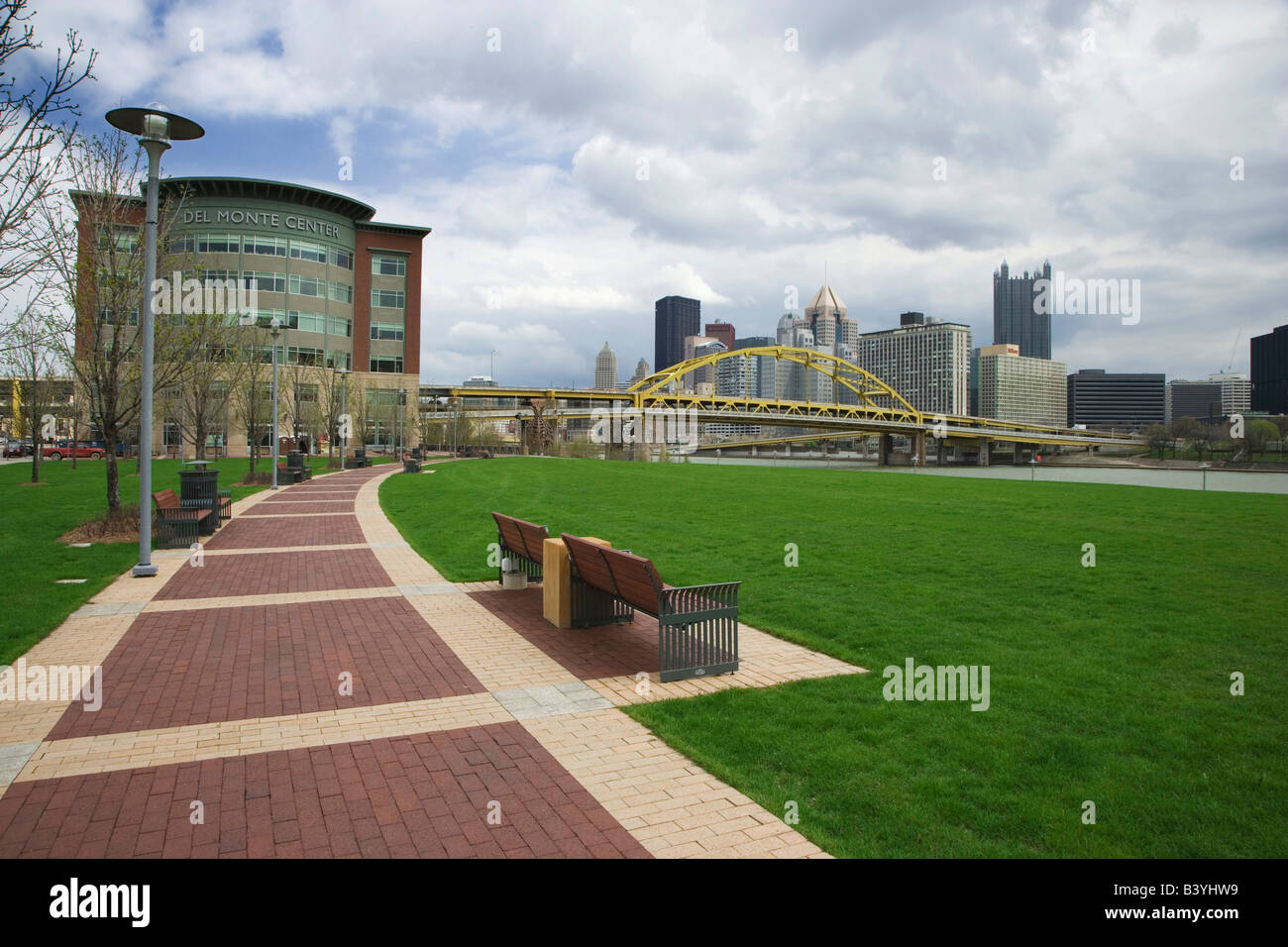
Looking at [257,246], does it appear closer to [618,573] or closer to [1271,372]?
[618,573]

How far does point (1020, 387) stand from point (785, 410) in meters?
78.2

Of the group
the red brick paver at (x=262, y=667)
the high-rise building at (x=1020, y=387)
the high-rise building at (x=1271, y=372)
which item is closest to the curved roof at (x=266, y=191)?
the red brick paver at (x=262, y=667)

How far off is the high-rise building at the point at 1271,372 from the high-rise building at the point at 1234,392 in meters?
10.1

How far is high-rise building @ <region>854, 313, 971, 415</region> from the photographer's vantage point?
491 ft

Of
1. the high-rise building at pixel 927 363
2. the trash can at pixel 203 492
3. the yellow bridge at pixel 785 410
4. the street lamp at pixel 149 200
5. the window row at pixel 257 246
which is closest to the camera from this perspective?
the street lamp at pixel 149 200

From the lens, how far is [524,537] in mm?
9914

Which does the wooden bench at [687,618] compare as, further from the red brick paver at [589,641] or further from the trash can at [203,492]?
the trash can at [203,492]

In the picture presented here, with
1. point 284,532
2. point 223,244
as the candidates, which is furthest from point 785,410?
point 284,532

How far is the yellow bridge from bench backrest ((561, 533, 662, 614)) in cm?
6349

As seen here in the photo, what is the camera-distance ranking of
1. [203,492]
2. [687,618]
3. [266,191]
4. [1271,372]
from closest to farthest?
1. [687,618]
2. [203,492]
3. [266,191]
4. [1271,372]

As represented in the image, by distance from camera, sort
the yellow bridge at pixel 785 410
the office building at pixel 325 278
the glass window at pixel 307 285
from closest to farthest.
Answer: the office building at pixel 325 278
the glass window at pixel 307 285
the yellow bridge at pixel 785 410

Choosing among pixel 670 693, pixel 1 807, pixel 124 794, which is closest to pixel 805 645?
pixel 670 693

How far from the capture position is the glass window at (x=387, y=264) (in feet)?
257

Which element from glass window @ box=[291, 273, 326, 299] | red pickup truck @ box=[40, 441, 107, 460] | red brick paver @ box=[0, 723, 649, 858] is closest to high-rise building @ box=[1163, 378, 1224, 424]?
glass window @ box=[291, 273, 326, 299]
